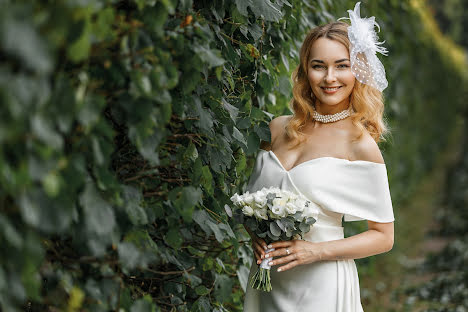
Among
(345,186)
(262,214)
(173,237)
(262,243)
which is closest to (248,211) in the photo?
(262,214)

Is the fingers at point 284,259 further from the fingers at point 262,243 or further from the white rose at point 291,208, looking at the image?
the white rose at point 291,208

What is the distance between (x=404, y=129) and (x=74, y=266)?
300 inches

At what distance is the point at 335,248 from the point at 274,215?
34cm

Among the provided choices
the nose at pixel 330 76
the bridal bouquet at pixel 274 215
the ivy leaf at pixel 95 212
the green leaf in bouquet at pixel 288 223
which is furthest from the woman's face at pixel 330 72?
the ivy leaf at pixel 95 212

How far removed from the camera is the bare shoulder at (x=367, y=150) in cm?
227

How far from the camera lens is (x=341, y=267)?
2291mm

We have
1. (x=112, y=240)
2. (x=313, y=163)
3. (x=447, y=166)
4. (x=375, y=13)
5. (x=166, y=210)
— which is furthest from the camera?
(x=447, y=166)

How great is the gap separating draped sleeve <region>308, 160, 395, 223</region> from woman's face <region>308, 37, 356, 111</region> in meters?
0.33

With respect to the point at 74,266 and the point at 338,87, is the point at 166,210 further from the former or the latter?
the point at 338,87

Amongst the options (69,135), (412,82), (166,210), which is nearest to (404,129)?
(412,82)

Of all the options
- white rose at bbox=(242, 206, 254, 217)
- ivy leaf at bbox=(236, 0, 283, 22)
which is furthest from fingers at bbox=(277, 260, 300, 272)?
ivy leaf at bbox=(236, 0, 283, 22)

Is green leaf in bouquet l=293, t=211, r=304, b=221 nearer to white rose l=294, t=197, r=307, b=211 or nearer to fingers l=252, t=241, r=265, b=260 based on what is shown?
white rose l=294, t=197, r=307, b=211

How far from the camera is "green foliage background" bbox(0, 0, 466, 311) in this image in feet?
3.84

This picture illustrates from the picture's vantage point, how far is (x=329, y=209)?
2242 millimetres
